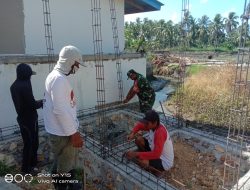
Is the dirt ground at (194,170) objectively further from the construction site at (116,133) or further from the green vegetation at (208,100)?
the green vegetation at (208,100)

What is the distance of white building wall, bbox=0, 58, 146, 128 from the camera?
20.4 feet

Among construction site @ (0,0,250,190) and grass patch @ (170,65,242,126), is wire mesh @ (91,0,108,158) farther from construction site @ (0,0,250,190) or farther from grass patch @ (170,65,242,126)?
grass patch @ (170,65,242,126)

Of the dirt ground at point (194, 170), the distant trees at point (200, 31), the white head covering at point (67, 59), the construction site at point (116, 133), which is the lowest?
the dirt ground at point (194, 170)

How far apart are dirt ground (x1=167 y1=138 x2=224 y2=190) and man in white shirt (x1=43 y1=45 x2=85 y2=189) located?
2111 millimetres

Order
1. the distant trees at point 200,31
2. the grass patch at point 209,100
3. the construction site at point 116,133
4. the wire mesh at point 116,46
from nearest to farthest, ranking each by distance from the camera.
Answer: the construction site at point 116,133
the wire mesh at point 116,46
the grass patch at point 209,100
the distant trees at point 200,31

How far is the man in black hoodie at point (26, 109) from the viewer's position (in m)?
4.61

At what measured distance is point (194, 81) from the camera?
17.5 meters

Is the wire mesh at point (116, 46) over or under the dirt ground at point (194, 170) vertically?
over

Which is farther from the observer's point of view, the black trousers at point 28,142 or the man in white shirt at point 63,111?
the black trousers at point 28,142

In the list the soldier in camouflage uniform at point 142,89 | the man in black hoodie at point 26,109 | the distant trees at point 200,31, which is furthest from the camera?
the distant trees at point 200,31

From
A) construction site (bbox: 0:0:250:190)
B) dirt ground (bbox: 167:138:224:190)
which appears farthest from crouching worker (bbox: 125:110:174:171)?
dirt ground (bbox: 167:138:224:190)

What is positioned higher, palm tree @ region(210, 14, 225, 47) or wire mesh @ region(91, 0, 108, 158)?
palm tree @ region(210, 14, 225, 47)

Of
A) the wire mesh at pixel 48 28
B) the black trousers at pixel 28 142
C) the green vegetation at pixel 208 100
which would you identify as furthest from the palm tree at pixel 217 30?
the black trousers at pixel 28 142

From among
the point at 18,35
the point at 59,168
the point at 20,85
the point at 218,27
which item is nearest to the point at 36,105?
the point at 20,85
